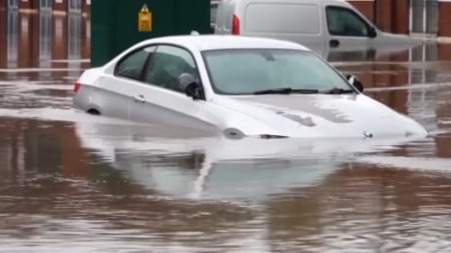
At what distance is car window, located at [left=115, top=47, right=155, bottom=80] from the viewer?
47.4 ft

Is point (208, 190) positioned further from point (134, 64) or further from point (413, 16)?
point (413, 16)

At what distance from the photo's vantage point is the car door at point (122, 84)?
47.2ft

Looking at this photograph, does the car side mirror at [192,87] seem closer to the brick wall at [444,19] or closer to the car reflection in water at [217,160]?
the car reflection in water at [217,160]

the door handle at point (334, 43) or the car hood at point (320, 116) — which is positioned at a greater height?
the car hood at point (320, 116)

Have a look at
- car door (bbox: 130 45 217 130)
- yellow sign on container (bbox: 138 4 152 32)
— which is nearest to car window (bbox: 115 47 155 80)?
car door (bbox: 130 45 217 130)

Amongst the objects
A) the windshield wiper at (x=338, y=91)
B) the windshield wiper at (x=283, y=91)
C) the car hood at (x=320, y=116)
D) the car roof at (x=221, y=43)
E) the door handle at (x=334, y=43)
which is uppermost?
the car roof at (x=221, y=43)

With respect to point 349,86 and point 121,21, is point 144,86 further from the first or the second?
point 121,21

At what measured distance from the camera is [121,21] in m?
24.5

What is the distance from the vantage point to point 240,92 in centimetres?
1311

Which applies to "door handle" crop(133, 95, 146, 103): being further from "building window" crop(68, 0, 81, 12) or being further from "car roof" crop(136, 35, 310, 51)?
"building window" crop(68, 0, 81, 12)

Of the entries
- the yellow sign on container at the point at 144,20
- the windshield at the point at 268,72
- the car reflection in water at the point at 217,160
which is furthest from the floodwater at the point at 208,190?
the yellow sign on container at the point at 144,20

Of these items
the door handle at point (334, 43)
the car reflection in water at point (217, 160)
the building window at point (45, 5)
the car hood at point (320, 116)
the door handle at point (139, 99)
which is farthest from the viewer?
the building window at point (45, 5)

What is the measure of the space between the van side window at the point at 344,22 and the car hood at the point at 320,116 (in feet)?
43.9

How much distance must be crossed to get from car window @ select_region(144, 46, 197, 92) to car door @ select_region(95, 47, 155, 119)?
0.16 metres
